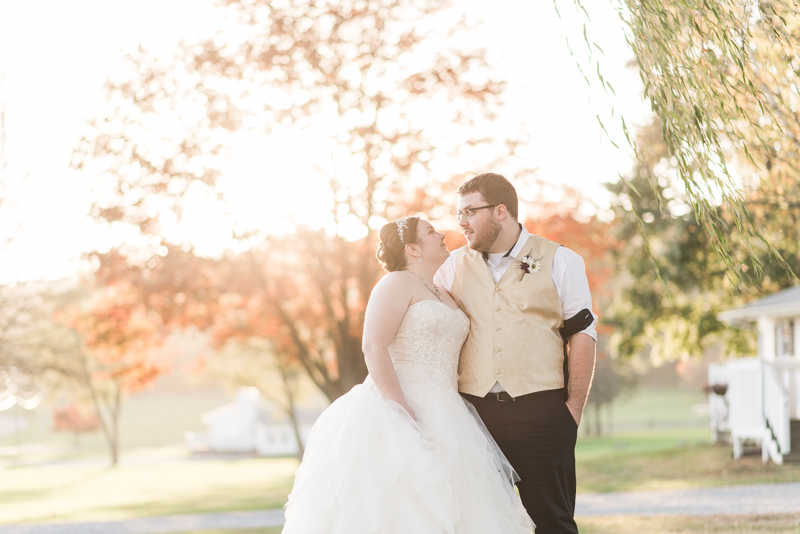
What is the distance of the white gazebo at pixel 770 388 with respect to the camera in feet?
45.8

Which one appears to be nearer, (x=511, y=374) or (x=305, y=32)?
(x=511, y=374)

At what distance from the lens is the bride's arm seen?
424cm

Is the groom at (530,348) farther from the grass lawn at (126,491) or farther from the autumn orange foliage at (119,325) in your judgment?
the grass lawn at (126,491)

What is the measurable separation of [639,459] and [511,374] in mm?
16857

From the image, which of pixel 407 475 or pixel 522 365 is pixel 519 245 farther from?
pixel 407 475

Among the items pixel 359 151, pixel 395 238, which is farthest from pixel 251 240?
pixel 395 238

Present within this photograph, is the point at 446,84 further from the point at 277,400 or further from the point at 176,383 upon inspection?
the point at 176,383

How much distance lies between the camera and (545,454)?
13.7 feet

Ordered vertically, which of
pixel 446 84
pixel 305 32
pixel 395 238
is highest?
pixel 305 32

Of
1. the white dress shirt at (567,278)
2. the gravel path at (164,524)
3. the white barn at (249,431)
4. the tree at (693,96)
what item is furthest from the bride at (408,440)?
the white barn at (249,431)

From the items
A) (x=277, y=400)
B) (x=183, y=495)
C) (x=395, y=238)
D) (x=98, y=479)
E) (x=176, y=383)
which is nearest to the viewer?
(x=395, y=238)

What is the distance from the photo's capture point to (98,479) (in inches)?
1307

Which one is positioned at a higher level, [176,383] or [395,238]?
[395,238]

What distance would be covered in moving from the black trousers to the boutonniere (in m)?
0.64
